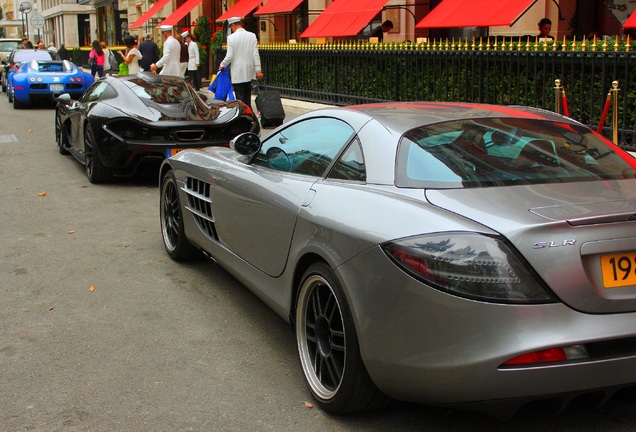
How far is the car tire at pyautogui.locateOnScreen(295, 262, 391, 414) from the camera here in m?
3.53

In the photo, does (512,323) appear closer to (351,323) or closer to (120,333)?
(351,323)

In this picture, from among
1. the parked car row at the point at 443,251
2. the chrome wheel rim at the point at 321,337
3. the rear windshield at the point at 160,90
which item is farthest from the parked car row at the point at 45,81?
the chrome wheel rim at the point at 321,337

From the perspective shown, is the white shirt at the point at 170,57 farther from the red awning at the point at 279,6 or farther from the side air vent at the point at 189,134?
the side air vent at the point at 189,134

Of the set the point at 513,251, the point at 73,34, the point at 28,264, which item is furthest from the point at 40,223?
the point at 73,34

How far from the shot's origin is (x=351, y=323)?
349cm

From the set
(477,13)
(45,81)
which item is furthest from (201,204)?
(45,81)

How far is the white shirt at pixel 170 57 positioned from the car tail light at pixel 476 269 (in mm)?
16690

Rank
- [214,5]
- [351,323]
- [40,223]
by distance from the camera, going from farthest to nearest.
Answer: [214,5], [40,223], [351,323]

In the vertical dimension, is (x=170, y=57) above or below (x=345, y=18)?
below

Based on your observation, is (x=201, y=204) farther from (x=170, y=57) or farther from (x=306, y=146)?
(x=170, y=57)

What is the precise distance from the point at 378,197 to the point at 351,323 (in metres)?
0.57

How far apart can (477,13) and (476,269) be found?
37.4ft

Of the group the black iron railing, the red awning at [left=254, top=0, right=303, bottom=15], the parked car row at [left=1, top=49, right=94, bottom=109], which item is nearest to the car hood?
the black iron railing

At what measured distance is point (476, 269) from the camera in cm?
304
